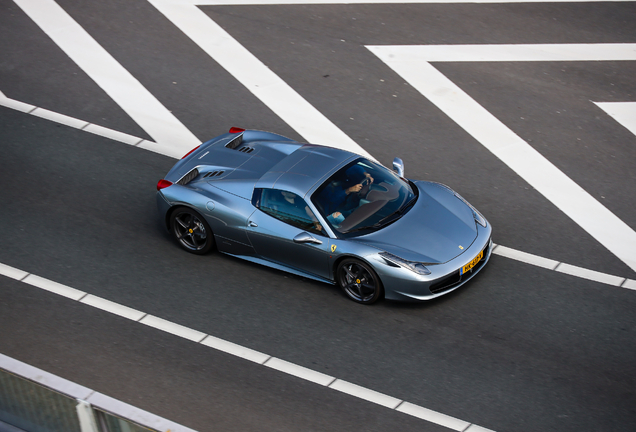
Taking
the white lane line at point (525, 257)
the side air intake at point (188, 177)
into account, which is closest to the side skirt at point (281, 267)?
the side air intake at point (188, 177)

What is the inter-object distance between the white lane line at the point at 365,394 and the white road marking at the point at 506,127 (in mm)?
3930

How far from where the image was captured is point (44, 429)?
6121mm

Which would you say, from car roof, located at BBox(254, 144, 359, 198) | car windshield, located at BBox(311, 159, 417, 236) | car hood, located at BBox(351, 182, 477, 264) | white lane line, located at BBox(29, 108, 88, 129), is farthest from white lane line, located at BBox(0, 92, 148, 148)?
car hood, located at BBox(351, 182, 477, 264)

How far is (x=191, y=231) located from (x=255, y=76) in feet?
15.8

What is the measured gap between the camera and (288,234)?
352 inches

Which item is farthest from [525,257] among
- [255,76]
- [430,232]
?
[255,76]

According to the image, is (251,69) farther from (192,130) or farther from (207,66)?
(192,130)

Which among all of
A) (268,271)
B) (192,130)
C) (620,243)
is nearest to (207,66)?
(192,130)

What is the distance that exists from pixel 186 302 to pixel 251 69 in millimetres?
6151

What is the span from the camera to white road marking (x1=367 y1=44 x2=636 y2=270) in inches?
403

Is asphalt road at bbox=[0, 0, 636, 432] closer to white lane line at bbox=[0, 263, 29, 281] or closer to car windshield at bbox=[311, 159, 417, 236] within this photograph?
white lane line at bbox=[0, 263, 29, 281]

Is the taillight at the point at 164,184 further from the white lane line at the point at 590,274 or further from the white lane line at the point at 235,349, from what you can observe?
the white lane line at the point at 590,274

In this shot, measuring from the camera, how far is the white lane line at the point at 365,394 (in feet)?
24.9

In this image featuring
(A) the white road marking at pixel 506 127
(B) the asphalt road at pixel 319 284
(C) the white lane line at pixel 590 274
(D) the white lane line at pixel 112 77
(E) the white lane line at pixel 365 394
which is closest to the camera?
(E) the white lane line at pixel 365 394
